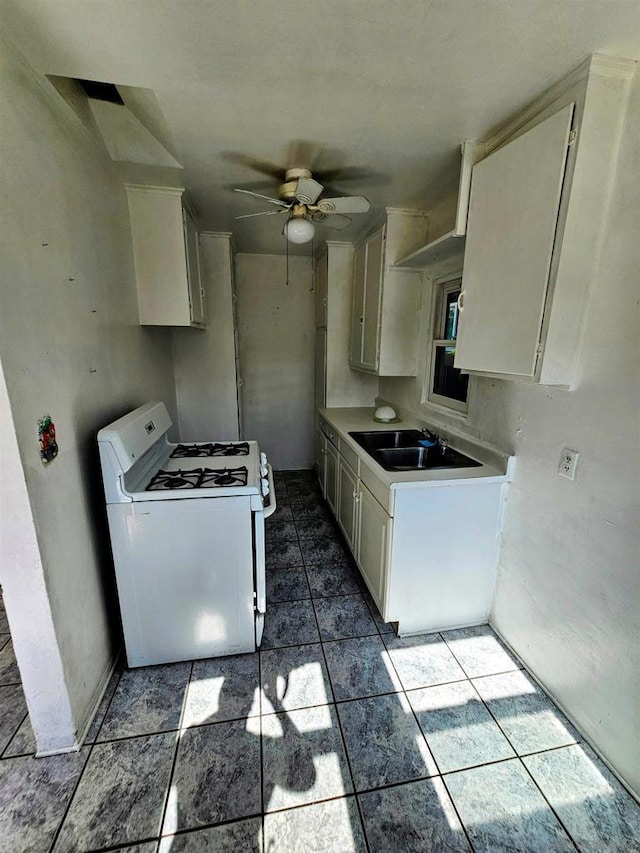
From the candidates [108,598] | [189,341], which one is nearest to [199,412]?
[189,341]

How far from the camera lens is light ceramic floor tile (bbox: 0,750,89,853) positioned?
110 cm

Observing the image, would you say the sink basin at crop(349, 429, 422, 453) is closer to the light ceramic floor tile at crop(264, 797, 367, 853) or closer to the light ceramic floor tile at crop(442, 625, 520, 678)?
the light ceramic floor tile at crop(442, 625, 520, 678)

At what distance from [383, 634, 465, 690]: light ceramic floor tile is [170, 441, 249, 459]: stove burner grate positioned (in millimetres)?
1344

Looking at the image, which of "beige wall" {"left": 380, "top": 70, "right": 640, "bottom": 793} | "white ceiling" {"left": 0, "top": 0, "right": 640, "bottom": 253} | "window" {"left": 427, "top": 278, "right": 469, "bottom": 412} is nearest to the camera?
"white ceiling" {"left": 0, "top": 0, "right": 640, "bottom": 253}

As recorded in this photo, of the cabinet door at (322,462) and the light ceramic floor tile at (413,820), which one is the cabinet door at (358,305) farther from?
the light ceramic floor tile at (413,820)

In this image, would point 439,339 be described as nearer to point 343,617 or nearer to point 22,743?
point 343,617

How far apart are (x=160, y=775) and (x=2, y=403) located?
4.59 feet

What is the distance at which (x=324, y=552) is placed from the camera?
2643 mm

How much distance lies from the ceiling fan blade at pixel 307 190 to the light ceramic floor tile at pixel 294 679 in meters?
2.30

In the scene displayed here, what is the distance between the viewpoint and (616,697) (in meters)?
1.27

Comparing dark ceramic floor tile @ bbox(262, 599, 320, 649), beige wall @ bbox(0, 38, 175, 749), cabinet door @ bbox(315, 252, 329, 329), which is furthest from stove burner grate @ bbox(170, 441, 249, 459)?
cabinet door @ bbox(315, 252, 329, 329)

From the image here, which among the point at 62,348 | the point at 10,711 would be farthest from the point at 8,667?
the point at 62,348

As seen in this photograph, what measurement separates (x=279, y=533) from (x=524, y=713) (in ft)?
6.17

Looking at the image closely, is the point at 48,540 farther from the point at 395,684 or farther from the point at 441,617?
the point at 441,617
